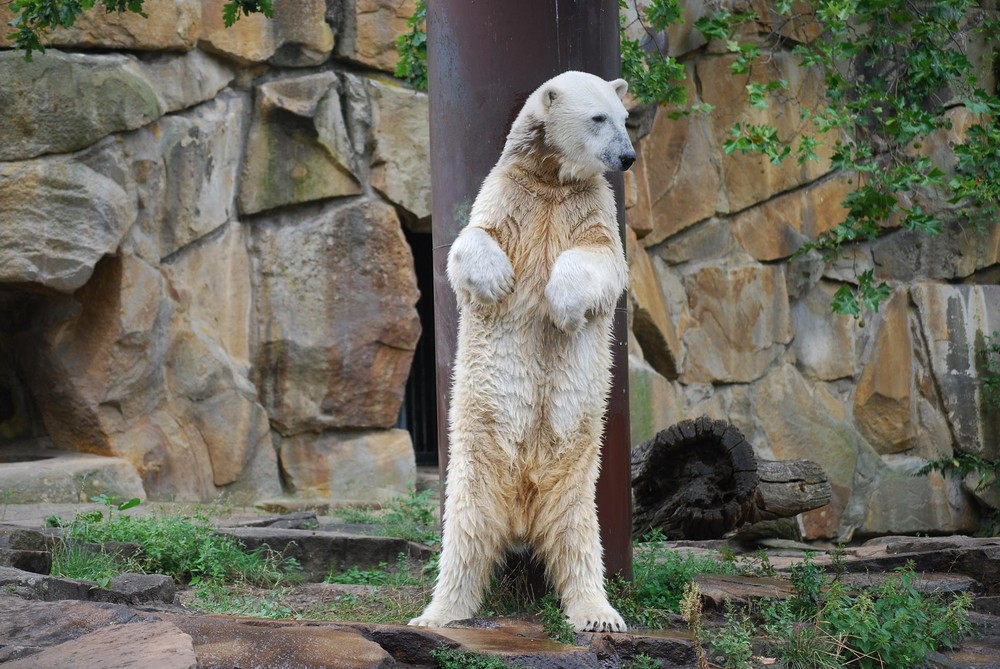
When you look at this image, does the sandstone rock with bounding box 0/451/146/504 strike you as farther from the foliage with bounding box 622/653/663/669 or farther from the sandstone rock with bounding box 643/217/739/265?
the sandstone rock with bounding box 643/217/739/265

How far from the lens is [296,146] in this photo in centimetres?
871

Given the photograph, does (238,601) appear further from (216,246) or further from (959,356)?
(959,356)

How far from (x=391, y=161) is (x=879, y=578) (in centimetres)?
533

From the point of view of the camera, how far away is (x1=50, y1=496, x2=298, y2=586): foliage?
507 cm

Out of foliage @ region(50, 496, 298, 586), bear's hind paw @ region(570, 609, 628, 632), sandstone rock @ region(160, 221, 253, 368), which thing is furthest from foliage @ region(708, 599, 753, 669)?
sandstone rock @ region(160, 221, 253, 368)

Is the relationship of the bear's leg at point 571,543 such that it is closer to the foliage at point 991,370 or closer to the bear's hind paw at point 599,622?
the bear's hind paw at point 599,622

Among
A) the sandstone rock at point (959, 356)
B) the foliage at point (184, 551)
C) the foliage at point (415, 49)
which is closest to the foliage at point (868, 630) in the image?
the foliage at point (184, 551)

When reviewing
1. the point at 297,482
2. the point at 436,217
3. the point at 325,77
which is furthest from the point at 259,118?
the point at 436,217

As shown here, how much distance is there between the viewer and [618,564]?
4.27m

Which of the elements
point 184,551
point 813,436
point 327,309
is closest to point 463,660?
point 184,551

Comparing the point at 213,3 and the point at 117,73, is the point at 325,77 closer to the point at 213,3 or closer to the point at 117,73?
the point at 213,3

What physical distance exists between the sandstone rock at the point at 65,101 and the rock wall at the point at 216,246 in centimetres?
1

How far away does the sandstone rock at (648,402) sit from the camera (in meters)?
9.23

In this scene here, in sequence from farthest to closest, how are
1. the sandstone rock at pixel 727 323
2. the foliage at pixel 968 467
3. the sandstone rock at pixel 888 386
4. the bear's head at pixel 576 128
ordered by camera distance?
1. the sandstone rock at pixel 888 386
2. the sandstone rock at pixel 727 323
3. the foliage at pixel 968 467
4. the bear's head at pixel 576 128
